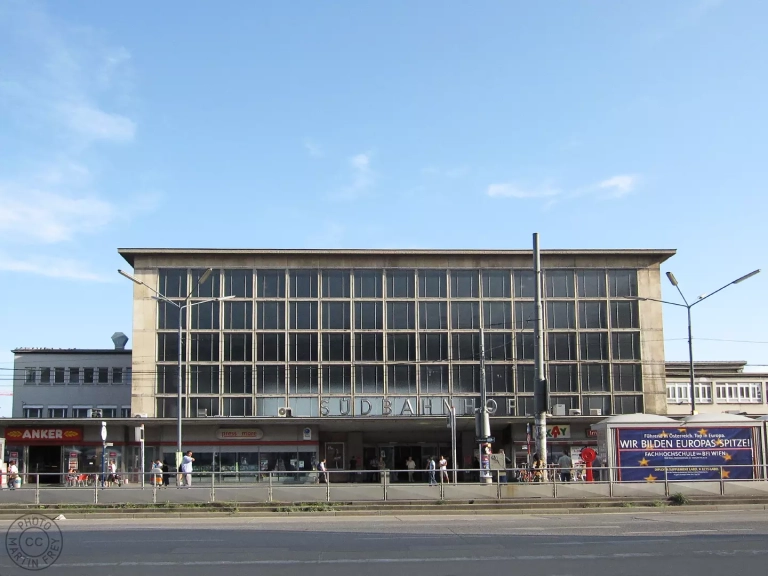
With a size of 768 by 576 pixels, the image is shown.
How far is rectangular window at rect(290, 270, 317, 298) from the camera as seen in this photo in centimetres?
6169

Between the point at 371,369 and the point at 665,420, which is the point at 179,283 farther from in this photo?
the point at 665,420

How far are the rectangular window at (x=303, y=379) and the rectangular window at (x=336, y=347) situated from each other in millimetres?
1445

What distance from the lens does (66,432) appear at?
180 feet

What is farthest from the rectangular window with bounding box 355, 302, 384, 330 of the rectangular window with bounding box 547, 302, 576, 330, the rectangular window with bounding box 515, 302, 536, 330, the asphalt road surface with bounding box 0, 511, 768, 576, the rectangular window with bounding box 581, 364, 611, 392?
the asphalt road surface with bounding box 0, 511, 768, 576

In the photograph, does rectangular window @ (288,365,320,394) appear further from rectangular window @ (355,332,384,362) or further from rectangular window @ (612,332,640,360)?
rectangular window @ (612,332,640,360)

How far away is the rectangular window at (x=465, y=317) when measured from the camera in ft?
203

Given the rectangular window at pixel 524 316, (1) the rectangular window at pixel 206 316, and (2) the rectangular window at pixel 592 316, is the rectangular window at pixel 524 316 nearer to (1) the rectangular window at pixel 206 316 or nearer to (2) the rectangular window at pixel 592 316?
(2) the rectangular window at pixel 592 316

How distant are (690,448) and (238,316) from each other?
37285 millimetres

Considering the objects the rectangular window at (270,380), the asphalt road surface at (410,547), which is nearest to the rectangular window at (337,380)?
the rectangular window at (270,380)

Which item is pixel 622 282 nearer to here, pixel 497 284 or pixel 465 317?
pixel 497 284

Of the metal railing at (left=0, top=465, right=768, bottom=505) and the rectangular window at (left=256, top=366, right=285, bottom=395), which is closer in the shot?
the metal railing at (left=0, top=465, right=768, bottom=505)

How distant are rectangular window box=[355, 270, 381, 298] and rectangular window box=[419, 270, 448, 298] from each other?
301cm

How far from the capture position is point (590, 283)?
62.8m

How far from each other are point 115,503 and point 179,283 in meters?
35.8
